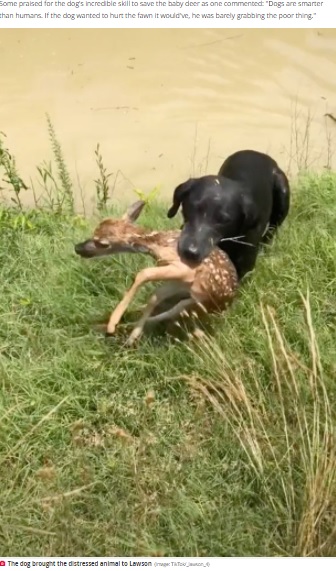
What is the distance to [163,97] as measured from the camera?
3.90 metres

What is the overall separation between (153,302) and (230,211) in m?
0.39

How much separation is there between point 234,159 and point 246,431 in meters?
1.17

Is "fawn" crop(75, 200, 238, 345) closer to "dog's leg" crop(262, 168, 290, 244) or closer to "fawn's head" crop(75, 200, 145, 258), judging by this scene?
"fawn's head" crop(75, 200, 145, 258)

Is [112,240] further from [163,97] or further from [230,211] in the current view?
[163,97]

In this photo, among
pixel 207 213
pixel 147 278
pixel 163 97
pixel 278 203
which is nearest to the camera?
pixel 147 278

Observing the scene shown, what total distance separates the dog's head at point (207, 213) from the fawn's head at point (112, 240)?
0.16 metres

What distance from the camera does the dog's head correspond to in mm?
2143

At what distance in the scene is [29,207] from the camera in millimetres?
3377

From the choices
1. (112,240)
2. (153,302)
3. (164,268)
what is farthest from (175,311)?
(112,240)

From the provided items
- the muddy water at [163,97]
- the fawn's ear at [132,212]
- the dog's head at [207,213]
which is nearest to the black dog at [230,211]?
the dog's head at [207,213]
